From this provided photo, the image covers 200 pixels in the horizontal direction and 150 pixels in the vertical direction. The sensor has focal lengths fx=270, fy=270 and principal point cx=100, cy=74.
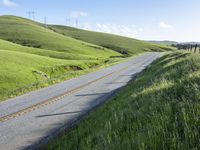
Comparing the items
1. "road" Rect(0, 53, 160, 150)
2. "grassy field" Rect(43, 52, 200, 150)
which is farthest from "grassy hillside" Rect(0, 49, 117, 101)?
"grassy field" Rect(43, 52, 200, 150)

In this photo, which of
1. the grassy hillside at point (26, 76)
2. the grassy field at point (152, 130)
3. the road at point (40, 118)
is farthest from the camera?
the grassy hillside at point (26, 76)

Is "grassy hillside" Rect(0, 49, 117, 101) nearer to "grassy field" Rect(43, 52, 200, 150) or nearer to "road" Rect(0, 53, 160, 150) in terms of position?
"road" Rect(0, 53, 160, 150)

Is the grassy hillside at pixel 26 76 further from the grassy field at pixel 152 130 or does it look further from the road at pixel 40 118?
the grassy field at pixel 152 130

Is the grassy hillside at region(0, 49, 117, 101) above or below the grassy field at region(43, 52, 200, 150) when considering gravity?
below

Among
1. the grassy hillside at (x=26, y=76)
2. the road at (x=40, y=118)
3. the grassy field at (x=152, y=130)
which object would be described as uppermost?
the grassy field at (x=152, y=130)

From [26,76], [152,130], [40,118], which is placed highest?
[152,130]

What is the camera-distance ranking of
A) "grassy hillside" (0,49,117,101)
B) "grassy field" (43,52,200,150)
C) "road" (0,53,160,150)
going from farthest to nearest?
1. "grassy hillside" (0,49,117,101)
2. "road" (0,53,160,150)
3. "grassy field" (43,52,200,150)

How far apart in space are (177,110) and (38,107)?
8.91 metres

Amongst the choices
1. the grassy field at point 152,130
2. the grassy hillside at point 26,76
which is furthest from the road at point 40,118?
the grassy hillside at point 26,76

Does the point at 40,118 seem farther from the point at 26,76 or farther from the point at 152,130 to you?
the point at 26,76

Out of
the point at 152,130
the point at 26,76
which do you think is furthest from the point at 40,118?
the point at 26,76

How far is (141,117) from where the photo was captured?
7.52 metres

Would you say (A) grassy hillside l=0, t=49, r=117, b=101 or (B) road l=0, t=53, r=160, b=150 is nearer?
(B) road l=0, t=53, r=160, b=150

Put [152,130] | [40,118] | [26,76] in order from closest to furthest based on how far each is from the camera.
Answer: [152,130] < [40,118] < [26,76]
